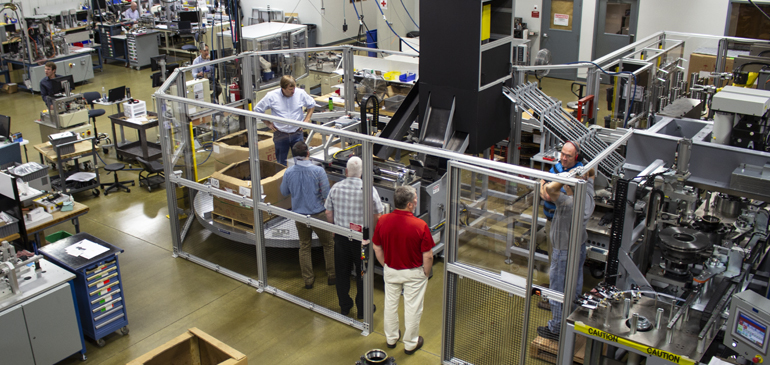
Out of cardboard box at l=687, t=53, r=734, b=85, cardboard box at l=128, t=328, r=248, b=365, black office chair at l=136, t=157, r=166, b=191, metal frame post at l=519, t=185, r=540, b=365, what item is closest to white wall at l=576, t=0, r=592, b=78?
cardboard box at l=687, t=53, r=734, b=85

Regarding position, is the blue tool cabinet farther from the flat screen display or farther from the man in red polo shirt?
the flat screen display

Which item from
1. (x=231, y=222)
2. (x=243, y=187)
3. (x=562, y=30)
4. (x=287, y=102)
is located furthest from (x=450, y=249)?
(x=562, y=30)

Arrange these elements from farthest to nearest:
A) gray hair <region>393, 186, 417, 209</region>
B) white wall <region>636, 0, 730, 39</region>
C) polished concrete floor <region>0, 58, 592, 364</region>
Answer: white wall <region>636, 0, 730, 39</region> → polished concrete floor <region>0, 58, 592, 364</region> → gray hair <region>393, 186, 417, 209</region>

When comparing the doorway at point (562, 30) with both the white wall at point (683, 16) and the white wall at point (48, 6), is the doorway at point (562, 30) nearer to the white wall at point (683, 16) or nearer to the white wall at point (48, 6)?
the white wall at point (683, 16)

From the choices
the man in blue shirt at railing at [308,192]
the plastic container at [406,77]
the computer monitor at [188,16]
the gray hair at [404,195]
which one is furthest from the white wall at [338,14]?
the gray hair at [404,195]

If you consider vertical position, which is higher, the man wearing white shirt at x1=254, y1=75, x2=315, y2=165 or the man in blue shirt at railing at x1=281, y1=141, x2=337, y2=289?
the man wearing white shirt at x1=254, y1=75, x2=315, y2=165

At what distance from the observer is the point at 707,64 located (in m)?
8.86

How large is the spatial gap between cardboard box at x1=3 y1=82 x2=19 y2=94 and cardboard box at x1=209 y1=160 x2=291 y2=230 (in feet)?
28.6

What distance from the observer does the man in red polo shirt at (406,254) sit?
4445 millimetres

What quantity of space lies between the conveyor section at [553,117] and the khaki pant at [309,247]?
2.34 meters

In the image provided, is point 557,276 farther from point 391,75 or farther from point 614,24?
point 614,24

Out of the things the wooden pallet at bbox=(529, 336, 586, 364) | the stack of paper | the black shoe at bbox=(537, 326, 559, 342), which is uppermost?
the stack of paper

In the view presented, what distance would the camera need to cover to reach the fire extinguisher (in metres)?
8.64

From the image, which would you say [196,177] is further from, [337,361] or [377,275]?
[337,361]
